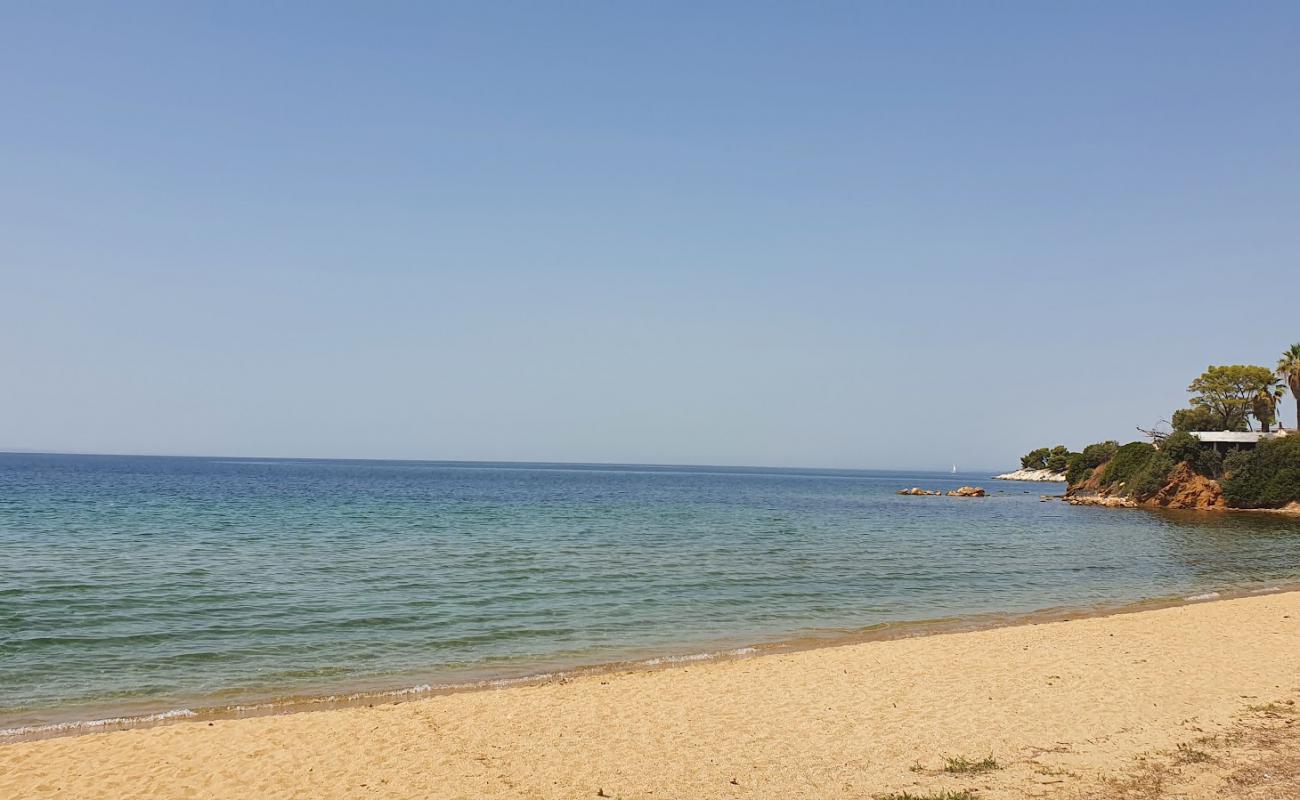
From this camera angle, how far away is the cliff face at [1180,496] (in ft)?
242

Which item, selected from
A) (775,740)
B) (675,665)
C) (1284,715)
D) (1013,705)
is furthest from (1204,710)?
(675,665)

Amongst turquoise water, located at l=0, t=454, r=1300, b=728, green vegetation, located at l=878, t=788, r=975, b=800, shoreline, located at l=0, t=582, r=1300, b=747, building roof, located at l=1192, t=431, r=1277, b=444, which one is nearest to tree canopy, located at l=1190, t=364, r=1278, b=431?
building roof, located at l=1192, t=431, r=1277, b=444

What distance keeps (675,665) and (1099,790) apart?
30.0 feet

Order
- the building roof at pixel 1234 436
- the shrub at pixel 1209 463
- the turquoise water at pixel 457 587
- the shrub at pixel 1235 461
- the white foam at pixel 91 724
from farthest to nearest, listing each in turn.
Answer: the building roof at pixel 1234 436 < the shrub at pixel 1209 463 < the shrub at pixel 1235 461 < the turquoise water at pixel 457 587 < the white foam at pixel 91 724

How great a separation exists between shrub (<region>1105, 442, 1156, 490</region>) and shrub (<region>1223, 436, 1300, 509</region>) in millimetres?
10261

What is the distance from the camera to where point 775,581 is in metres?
28.8

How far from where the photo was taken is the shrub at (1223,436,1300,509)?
6912 cm

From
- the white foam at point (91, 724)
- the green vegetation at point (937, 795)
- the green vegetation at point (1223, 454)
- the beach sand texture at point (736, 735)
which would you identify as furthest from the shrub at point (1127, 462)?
the white foam at point (91, 724)

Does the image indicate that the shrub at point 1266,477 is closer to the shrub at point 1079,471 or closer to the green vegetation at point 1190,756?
the shrub at point 1079,471

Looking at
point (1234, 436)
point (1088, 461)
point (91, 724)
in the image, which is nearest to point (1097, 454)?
point (1088, 461)

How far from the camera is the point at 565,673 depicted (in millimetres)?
16312

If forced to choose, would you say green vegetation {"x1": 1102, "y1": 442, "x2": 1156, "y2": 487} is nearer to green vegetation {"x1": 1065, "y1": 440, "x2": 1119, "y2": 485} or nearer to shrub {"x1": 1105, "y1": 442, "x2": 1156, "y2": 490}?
shrub {"x1": 1105, "y1": 442, "x2": 1156, "y2": 490}

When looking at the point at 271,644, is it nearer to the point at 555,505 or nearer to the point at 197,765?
the point at 197,765

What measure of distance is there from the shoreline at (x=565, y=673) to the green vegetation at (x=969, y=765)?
7.10 meters
